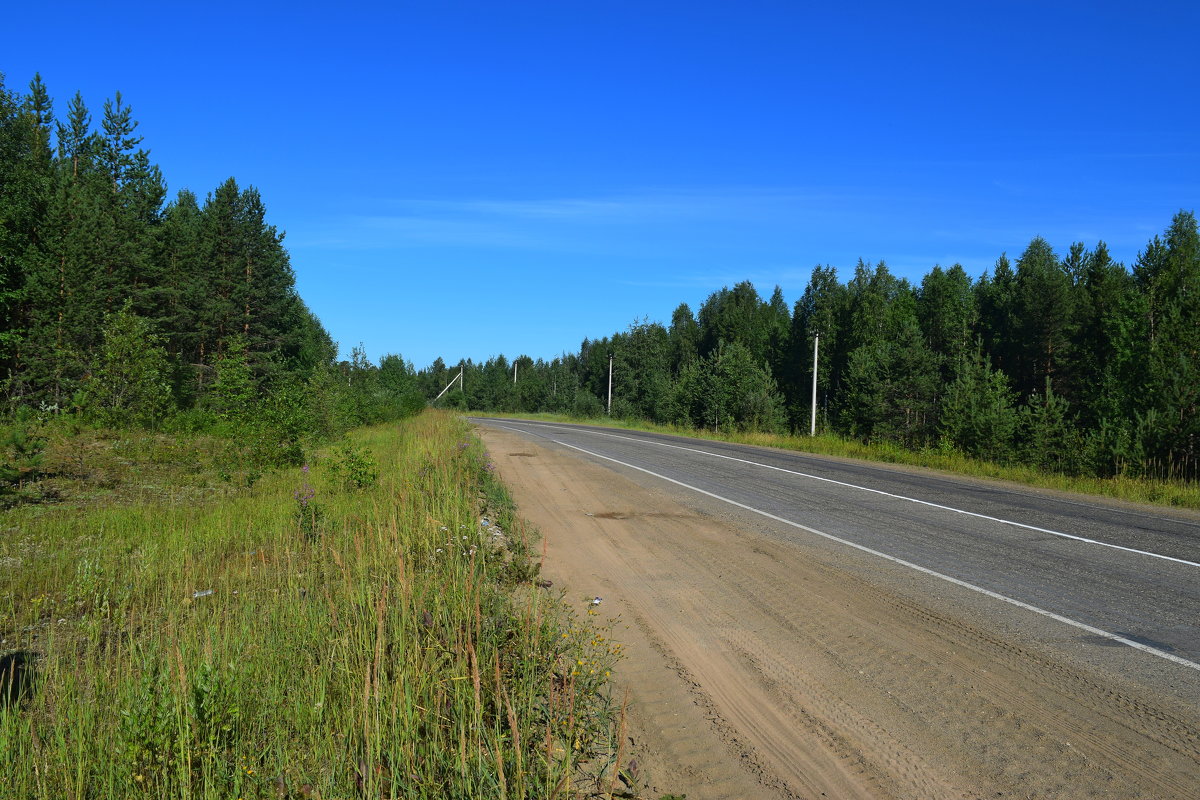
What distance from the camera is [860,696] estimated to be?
4.43 metres

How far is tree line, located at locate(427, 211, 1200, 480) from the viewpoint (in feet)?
62.2

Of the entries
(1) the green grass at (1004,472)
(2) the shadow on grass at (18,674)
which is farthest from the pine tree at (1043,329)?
(2) the shadow on grass at (18,674)

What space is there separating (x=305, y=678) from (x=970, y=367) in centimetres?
3583

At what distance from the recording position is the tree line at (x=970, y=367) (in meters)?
19.0

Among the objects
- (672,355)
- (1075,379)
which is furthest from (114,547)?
(672,355)

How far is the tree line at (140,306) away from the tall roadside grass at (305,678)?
9275 millimetres

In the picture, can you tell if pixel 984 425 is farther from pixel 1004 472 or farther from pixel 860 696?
pixel 860 696

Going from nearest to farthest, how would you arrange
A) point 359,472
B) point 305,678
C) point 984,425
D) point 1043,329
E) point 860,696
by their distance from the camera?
point 305,678
point 860,696
point 359,472
point 984,425
point 1043,329

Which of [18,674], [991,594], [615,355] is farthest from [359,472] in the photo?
[615,355]

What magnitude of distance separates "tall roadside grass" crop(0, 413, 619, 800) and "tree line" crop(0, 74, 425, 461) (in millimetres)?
9275

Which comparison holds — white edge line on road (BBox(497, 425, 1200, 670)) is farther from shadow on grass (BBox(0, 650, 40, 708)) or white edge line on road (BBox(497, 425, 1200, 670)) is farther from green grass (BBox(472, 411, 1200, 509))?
green grass (BBox(472, 411, 1200, 509))

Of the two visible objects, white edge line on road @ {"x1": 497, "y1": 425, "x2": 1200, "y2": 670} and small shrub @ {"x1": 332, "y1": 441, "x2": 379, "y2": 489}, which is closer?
white edge line on road @ {"x1": 497, "y1": 425, "x2": 1200, "y2": 670}

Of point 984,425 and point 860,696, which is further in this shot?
point 984,425

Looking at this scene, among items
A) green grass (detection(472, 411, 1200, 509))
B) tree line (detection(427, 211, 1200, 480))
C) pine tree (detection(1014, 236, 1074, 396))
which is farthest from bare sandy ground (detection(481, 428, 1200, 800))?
pine tree (detection(1014, 236, 1074, 396))
